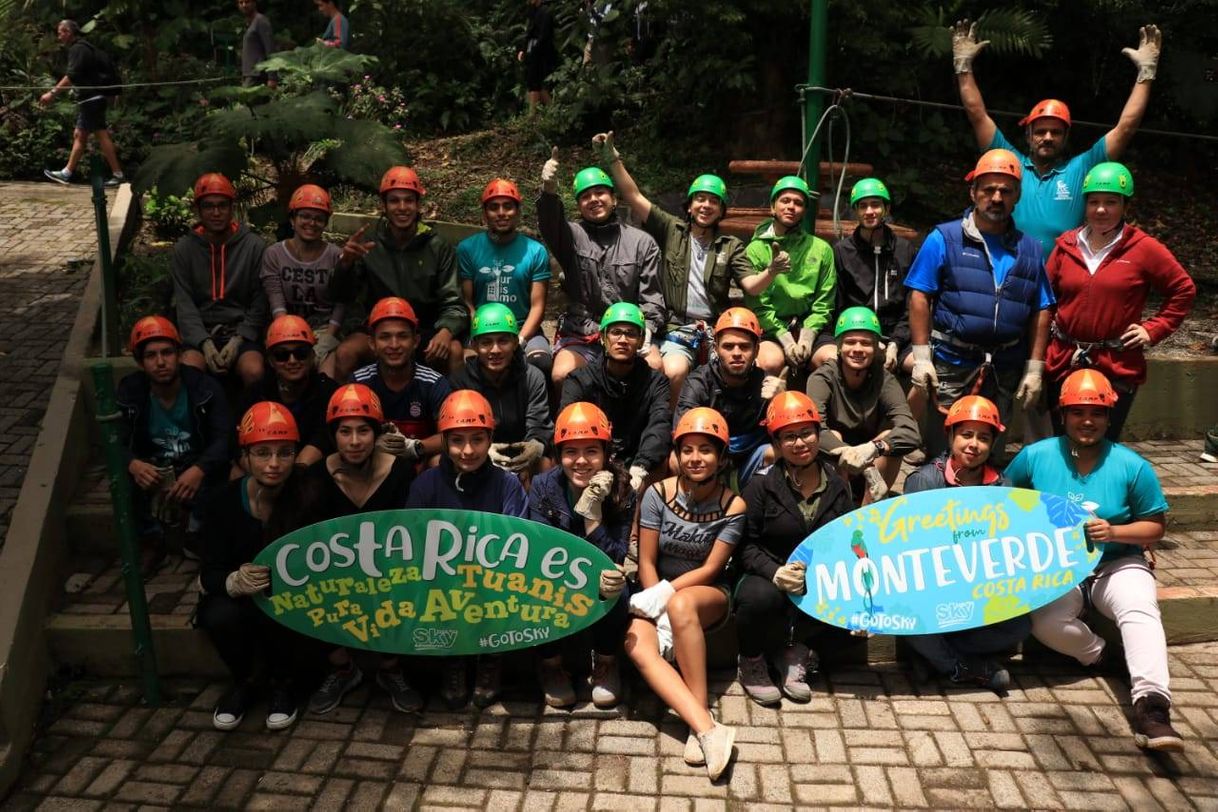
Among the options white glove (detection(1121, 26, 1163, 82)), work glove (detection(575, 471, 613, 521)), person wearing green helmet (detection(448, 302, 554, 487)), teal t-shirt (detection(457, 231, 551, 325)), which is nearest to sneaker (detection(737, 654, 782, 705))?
work glove (detection(575, 471, 613, 521))

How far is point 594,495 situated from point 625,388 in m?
1.05

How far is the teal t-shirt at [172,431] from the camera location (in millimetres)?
6191

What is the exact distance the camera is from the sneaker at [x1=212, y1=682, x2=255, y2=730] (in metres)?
5.34

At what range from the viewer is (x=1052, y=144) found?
6.59 m

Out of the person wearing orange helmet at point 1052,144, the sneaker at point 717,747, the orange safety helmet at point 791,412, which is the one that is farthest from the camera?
the person wearing orange helmet at point 1052,144

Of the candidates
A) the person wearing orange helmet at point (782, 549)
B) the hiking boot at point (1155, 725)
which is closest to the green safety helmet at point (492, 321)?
the person wearing orange helmet at point (782, 549)

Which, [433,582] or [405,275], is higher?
[405,275]

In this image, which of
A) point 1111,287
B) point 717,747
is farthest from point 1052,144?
point 717,747

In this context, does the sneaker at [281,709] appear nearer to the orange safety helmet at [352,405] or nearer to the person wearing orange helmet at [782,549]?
the orange safety helmet at [352,405]

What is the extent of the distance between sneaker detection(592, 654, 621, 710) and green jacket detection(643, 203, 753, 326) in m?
2.54

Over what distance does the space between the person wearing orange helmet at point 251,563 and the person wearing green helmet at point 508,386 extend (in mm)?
1244

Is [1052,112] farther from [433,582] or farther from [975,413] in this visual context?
[433,582]

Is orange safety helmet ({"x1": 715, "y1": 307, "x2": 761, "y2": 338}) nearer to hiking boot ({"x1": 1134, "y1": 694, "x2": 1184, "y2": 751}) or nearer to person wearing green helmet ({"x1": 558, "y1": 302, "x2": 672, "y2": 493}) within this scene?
person wearing green helmet ({"x1": 558, "y1": 302, "x2": 672, "y2": 493})

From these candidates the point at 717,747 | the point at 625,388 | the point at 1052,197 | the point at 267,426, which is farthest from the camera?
the point at 1052,197
